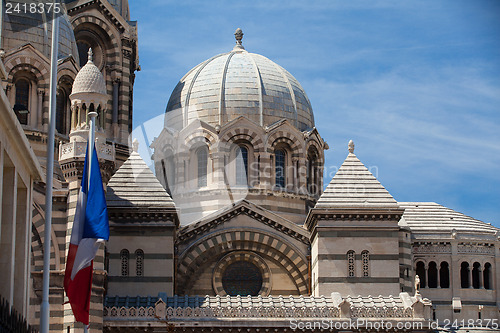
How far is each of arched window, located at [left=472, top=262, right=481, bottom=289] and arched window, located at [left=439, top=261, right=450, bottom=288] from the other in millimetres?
1216

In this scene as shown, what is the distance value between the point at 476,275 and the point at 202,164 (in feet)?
42.8

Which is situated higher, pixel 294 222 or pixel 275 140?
pixel 275 140

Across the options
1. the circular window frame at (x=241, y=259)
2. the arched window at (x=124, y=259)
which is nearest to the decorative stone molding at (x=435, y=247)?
the circular window frame at (x=241, y=259)

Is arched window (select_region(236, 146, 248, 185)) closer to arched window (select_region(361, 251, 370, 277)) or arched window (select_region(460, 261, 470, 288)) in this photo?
arched window (select_region(361, 251, 370, 277))

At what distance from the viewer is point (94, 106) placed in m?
39.8

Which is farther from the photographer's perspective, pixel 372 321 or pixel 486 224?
pixel 486 224

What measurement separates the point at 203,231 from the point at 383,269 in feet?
24.1

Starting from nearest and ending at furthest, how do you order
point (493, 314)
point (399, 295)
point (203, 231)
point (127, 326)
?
point (127, 326), point (399, 295), point (203, 231), point (493, 314)

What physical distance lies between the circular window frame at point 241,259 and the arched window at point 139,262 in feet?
11.0

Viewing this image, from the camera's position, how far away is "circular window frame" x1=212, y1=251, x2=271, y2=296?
43.9m

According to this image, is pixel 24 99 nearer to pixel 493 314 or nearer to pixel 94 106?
pixel 94 106

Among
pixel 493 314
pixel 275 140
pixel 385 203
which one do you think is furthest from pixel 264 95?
pixel 493 314

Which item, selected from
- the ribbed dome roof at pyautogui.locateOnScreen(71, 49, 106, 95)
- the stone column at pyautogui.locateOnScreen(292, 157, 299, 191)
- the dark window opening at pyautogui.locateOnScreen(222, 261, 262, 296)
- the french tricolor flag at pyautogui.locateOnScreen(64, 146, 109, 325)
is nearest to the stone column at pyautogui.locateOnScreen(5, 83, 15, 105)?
the ribbed dome roof at pyautogui.locateOnScreen(71, 49, 106, 95)

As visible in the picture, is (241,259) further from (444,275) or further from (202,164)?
(444,275)
